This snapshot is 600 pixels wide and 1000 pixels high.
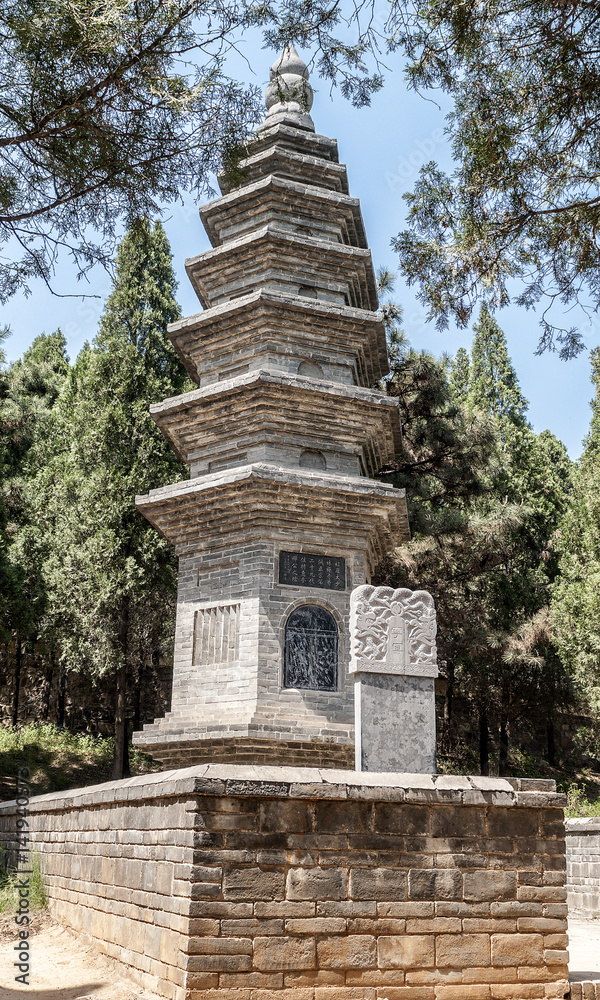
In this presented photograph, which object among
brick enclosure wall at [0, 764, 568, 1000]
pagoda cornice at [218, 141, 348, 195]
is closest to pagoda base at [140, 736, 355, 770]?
brick enclosure wall at [0, 764, 568, 1000]

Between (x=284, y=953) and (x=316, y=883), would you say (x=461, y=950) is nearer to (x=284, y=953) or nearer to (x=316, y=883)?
(x=316, y=883)

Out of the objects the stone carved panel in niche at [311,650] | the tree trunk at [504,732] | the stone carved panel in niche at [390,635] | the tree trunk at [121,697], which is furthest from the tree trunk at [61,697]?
the stone carved panel in niche at [390,635]

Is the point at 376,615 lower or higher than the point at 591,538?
lower

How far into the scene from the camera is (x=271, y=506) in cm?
1066

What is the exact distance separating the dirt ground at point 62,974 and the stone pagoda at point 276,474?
3.38m

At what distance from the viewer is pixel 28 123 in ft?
19.4

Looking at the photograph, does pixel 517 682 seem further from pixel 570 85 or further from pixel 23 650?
pixel 570 85

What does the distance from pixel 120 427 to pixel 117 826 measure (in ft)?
43.5

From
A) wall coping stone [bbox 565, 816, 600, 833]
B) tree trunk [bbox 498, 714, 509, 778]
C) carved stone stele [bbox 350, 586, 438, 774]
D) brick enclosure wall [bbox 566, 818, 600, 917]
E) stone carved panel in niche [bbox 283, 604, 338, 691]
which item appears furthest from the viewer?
tree trunk [bbox 498, 714, 509, 778]

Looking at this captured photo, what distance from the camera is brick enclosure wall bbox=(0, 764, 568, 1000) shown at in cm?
439

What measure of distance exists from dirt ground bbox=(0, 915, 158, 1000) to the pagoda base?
314cm

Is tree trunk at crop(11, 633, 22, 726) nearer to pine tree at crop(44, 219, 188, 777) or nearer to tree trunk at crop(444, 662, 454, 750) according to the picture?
pine tree at crop(44, 219, 188, 777)

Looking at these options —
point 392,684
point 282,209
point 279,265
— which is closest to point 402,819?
point 392,684

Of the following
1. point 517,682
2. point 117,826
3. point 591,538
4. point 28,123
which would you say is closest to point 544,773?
point 517,682
